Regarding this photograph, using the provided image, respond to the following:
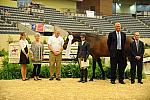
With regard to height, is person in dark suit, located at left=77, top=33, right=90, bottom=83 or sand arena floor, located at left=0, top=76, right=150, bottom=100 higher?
person in dark suit, located at left=77, top=33, right=90, bottom=83

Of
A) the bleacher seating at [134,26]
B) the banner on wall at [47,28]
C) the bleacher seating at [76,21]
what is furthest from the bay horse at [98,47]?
the bleacher seating at [134,26]

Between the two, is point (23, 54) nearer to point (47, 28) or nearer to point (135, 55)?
point (135, 55)

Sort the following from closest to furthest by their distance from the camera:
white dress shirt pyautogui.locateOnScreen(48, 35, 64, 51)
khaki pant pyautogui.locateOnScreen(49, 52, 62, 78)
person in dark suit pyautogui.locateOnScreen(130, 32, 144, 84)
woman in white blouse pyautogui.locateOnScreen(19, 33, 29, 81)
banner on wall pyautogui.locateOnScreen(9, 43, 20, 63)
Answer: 1. person in dark suit pyautogui.locateOnScreen(130, 32, 144, 84)
2. woman in white blouse pyautogui.locateOnScreen(19, 33, 29, 81)
3. white dress shirt pyautogui.locateOnScreen(48, 35, 64, 51)
4. khaki pant pyautogui.locateOnScreen(49, 52, 62, 78)
5. banner on wall pyautogui.locateOnScreen(9, 43, 20, 63)

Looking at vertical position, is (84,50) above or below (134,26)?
below

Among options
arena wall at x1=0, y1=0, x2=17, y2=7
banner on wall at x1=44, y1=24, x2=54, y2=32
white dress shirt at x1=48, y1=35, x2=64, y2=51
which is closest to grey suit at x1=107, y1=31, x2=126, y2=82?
white dress shirt at x1=48, y1=35, x2=64, y2=51

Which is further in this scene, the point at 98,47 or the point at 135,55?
the point at 98,47

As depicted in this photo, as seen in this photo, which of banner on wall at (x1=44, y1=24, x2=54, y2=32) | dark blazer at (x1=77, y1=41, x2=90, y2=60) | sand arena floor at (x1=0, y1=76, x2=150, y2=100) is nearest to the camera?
sand arena floor at (x1=0, y1=76, x2=150, y2=100)

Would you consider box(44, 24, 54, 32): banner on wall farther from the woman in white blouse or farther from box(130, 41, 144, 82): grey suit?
box(130, 41, 144, 82): grey suit

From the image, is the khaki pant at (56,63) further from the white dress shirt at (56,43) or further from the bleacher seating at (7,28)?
the bleacher seating at (7,28)

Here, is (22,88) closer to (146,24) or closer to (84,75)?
(84,75)

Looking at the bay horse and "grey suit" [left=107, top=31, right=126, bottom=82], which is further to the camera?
the bay horse

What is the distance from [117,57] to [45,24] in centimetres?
2355

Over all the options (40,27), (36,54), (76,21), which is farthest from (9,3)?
(36,54)

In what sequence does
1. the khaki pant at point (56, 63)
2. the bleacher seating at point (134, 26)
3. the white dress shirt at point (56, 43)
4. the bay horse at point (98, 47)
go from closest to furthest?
the white dress shirt at point (56, 43) < the khaki pant at point (56, 63) < the bay horse at point (98, 47) < the bleacher seating at point (134, 26)
